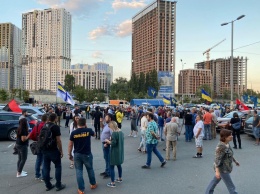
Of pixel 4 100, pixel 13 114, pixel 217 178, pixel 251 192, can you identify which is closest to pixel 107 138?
pixel 217 178

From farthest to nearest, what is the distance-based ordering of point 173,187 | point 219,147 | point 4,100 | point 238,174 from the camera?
point 4,100 < point 238,174 < point 173,187 < point 219,147

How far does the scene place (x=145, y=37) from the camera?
115812mm

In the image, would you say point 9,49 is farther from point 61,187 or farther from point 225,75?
point 225,75

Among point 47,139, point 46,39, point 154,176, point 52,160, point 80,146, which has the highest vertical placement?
point 46,39

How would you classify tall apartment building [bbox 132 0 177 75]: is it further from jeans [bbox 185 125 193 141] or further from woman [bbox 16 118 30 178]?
woman [bbox 16 118 30 178]

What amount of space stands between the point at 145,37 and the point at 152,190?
113 meters

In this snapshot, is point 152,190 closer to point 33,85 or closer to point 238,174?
point 238,174

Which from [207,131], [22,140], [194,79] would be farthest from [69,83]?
[22,140]

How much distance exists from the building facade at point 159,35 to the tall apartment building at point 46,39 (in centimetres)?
3234

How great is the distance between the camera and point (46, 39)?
88312 millimetres

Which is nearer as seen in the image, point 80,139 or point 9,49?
point 80,139

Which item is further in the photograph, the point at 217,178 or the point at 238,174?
the point at 238,174

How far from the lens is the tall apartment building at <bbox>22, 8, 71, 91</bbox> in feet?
288

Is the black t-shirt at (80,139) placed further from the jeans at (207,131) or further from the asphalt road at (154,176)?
the jeans at (207,131)
